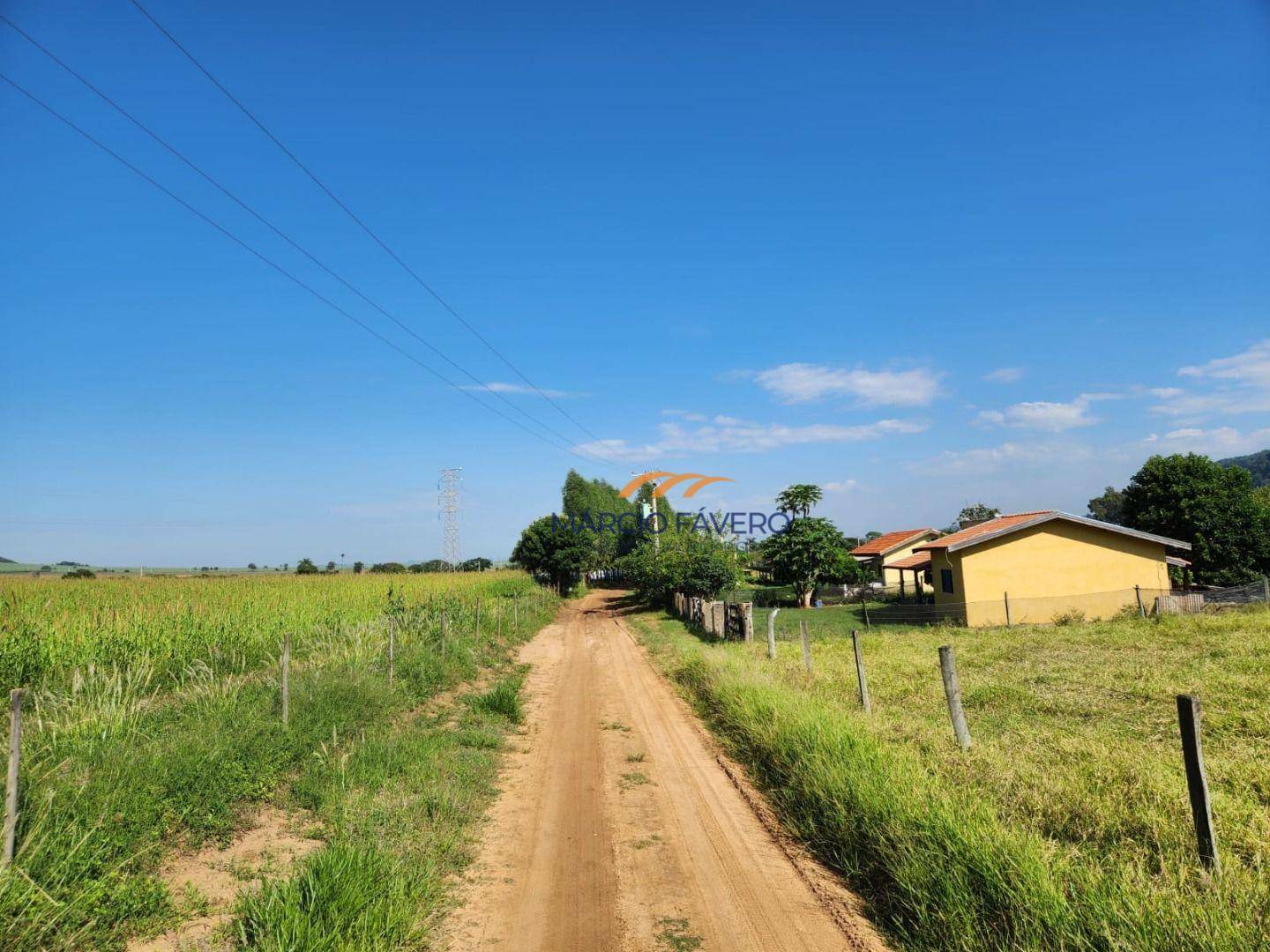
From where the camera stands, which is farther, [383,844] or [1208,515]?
[1208,515]

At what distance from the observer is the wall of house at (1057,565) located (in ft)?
84.7

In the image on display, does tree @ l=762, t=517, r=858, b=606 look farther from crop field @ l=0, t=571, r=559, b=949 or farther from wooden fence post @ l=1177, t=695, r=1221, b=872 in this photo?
wooden fence post @ l=1177, t=695, r=1221, b=872

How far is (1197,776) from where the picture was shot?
465cm

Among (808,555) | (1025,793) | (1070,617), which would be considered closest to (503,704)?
(1025,793)

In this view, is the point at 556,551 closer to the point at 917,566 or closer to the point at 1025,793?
the point at 917,566

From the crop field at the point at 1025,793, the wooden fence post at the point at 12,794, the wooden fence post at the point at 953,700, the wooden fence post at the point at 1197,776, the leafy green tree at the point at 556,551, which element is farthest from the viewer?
the leafy green tree at the point at 556,551

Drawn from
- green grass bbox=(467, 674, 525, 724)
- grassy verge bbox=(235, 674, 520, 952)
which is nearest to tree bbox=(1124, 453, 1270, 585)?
green grass bbox=(467, 674, 525, 724)

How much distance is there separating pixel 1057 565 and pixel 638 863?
2662cm

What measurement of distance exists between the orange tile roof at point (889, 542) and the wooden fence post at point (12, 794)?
47.5m

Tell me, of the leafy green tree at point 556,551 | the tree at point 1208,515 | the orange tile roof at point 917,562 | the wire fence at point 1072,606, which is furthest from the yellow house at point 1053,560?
the leafy green tree at point 556,551

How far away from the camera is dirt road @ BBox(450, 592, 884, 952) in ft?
15.8

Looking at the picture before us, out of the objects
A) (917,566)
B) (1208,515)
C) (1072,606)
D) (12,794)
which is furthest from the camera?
(917,566)

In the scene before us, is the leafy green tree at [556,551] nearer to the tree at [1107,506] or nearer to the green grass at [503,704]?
the green grass at [503,704]

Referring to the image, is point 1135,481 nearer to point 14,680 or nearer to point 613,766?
point 613,766
